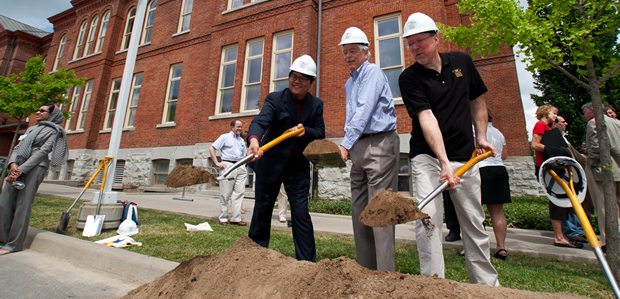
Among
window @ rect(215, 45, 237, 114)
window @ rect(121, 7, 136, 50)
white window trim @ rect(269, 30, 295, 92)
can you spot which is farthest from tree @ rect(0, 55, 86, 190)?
white window trim @ rect(269, 30, 295, 92)

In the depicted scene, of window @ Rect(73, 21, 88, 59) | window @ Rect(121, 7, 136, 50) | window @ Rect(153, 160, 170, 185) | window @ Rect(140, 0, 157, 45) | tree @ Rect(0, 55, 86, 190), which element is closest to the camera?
tree @ Rect(0, 55, 86, 190)

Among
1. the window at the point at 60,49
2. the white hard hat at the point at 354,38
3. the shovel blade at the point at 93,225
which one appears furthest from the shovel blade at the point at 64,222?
the window at the point at 60,49

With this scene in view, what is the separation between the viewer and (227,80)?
12.6 metres

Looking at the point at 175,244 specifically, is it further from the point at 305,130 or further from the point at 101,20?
the point at 101,20

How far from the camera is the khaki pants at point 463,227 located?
82.2 inches

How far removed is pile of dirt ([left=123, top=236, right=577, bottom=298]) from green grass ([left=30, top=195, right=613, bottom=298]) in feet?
4.14

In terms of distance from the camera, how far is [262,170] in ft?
9.53

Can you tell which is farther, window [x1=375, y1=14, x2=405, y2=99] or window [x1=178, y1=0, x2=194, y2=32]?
window [x1=178, y1=0, x2=194, y2=32]

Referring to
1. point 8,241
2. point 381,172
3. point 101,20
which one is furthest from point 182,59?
point 381,172

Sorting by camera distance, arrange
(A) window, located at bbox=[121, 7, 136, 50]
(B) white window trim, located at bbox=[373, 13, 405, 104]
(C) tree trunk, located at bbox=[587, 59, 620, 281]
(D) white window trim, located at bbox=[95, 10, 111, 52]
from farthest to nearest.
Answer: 1. (D) white window trim, located at bbox=[95, 10, 111, 52]
2. (A) window, located at bbox=[121, 7, 136, 50]
3. (B) white window trim, located at bbox=[373, 13, 405, 104]
4. (C) tree trunk, located at bbox=[587, 59, 620, 281]

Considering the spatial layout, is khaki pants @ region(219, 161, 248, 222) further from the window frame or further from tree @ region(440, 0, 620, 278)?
the window frame

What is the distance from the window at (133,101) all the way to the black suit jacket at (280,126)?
1515 cm

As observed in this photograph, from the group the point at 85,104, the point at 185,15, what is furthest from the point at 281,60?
the point at 85,104

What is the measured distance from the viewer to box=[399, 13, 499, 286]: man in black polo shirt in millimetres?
2113
